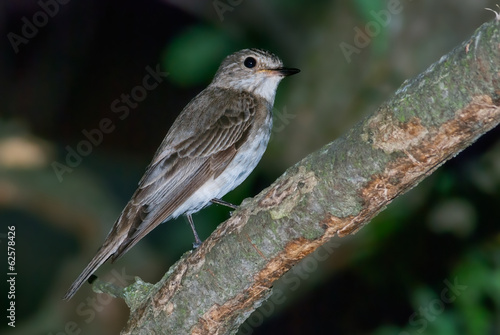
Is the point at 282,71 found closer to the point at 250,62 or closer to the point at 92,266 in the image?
the point at 250,62

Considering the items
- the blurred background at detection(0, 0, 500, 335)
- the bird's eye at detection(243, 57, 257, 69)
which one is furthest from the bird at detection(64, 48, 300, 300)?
the blurred background at detection(0, 0, 500, 335)

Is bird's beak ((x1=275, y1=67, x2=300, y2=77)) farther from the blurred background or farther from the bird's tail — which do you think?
the bird's tail

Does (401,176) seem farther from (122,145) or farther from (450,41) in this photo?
(122,145)

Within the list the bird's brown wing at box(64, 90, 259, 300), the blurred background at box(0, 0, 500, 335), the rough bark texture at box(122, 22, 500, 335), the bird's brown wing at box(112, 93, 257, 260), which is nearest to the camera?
the rough bark texture at box(122, 22, 500, 335)

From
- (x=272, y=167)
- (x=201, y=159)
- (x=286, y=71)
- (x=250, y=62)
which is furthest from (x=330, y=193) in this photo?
(x=272, y=167)

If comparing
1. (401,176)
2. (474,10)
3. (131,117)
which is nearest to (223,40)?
(131,117)

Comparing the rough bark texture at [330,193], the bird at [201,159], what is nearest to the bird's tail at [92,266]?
the bird at [201,159]
